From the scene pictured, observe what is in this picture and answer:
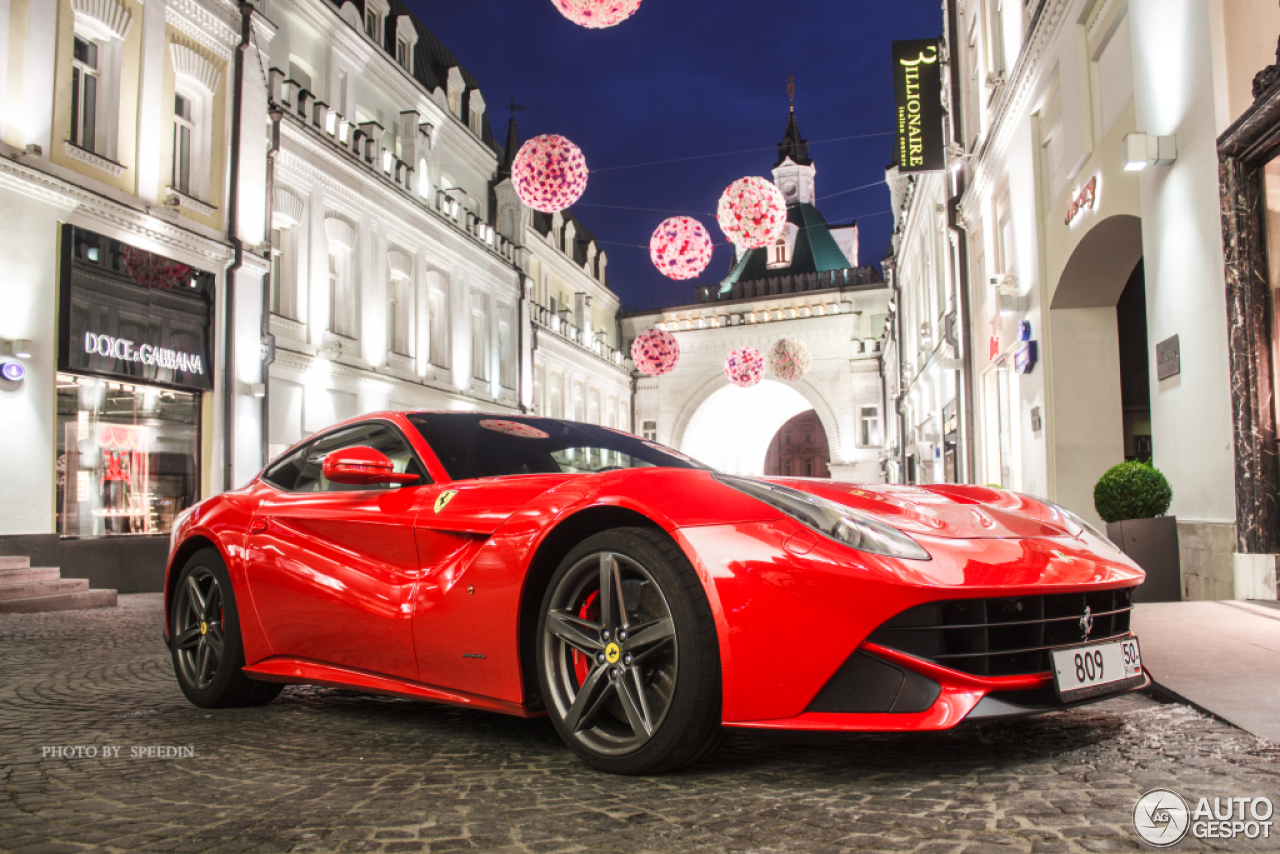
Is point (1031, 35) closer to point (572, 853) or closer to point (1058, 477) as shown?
point (1058, 477)

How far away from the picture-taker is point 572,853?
2217 millimetres

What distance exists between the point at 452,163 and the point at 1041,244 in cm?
1996

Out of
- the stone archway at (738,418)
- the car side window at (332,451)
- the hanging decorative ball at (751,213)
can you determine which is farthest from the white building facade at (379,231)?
the car side window at (332,451)

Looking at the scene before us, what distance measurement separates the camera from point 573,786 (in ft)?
9.14

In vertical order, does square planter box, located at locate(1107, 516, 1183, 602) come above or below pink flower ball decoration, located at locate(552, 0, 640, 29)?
below

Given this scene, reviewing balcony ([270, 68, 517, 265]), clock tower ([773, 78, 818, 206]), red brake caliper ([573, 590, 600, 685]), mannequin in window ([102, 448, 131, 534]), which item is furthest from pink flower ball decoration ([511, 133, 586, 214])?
clock tower ([773, 78, 818, 206])

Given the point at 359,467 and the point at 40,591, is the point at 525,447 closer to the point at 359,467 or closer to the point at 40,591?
the point at 359,467

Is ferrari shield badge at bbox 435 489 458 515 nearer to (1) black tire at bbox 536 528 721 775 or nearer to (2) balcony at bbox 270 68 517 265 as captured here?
(1) black tire at bbox 536 528 721 775

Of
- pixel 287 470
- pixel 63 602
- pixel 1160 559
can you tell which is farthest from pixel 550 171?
pixel 287 470

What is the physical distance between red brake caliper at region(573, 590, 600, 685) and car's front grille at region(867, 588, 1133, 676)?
2.89ft

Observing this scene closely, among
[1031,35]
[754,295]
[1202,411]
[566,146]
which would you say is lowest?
[1202,411]

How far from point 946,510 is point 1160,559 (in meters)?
A: 5.99

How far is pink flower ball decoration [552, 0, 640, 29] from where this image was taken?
1014cm

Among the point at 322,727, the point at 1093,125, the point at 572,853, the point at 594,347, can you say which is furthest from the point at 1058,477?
the point at 594,347
